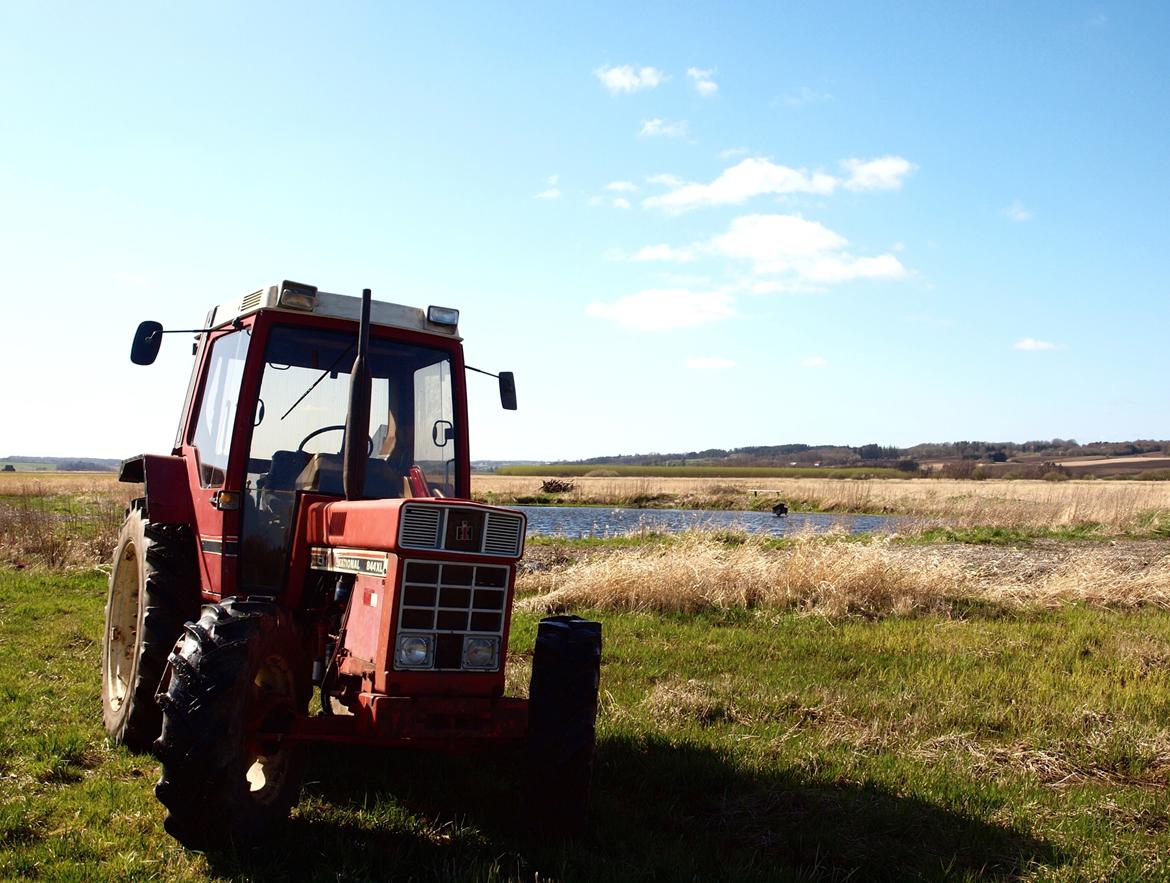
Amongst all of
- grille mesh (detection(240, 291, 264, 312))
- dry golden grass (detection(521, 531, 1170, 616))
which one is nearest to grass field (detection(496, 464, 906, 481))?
dry golden grass (detection(521, 531, 1170, 616))

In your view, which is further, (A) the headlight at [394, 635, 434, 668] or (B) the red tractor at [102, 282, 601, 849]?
(A) the headlight at [394, 635, 434, 668]

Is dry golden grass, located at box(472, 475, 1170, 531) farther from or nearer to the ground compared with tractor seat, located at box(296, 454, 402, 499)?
nearer to the ground

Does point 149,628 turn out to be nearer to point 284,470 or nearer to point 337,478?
point 284,470

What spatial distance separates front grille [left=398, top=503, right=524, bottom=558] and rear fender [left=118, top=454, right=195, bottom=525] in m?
2.13

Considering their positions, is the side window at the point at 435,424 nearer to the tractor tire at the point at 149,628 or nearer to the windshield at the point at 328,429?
the windshield at the point at 328,429

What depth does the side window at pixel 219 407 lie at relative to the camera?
18.3 ft

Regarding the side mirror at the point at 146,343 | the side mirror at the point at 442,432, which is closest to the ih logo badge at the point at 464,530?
the side mirror at the point at 442,432

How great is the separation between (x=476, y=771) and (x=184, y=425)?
2.75m

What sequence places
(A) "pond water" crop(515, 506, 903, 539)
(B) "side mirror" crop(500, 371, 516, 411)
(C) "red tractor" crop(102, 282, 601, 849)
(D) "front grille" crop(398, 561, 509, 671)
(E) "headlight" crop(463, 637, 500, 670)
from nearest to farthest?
(C) "red tractor" crop(102, 282, 601, 849) → (D) "front grille" crop(398, 561, 509, 671) → (E) "headlight" crop(463, 637, 500, 670) → (B) "side mirror" crop(500, 371, 516, 411) → (A) "pond water" crop(515, 506, 903, 539)

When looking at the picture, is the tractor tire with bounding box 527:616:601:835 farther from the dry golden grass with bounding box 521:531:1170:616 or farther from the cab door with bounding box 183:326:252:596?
the dry golden grass with bounding box 521:531:1170:616

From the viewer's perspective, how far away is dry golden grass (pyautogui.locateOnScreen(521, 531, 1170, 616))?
1114cm

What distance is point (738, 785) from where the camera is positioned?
5.31 meters

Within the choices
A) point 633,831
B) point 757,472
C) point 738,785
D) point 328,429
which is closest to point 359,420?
point 328,429

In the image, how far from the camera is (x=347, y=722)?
423 centimetres
